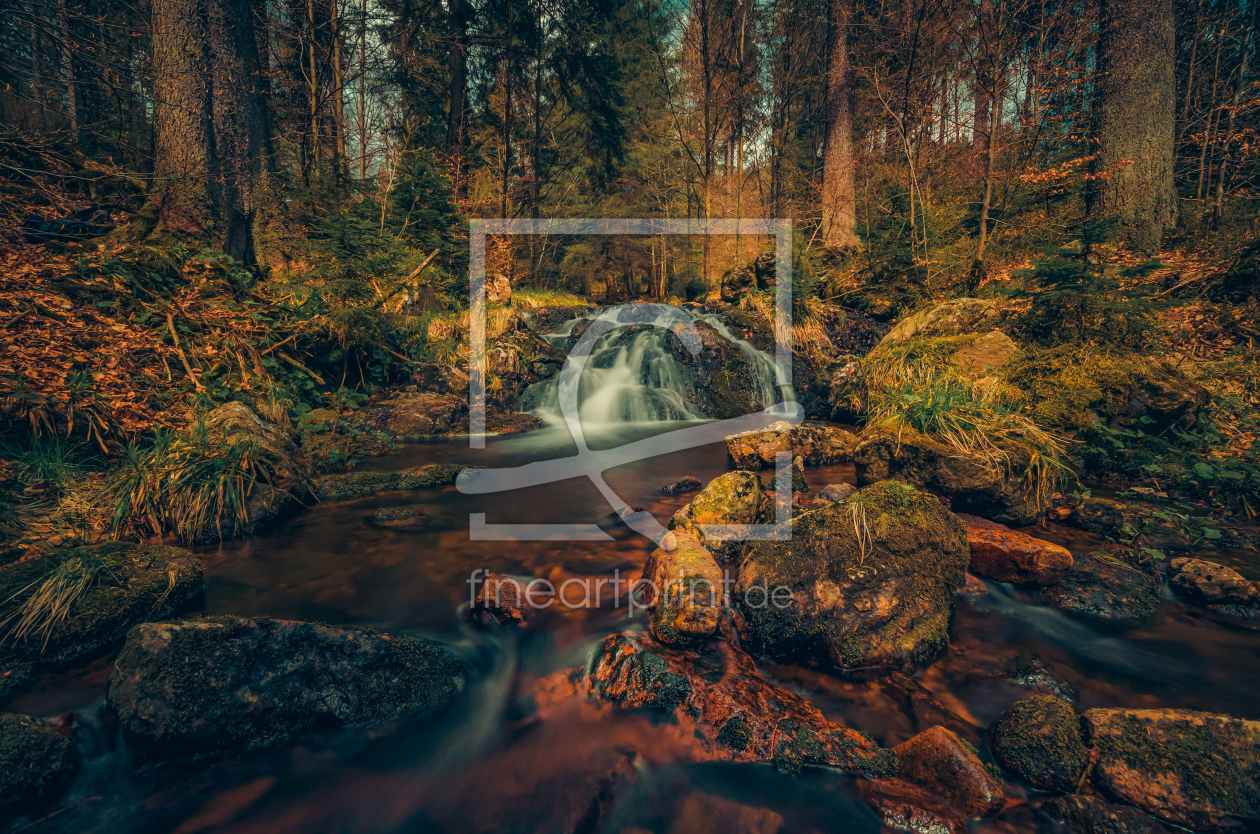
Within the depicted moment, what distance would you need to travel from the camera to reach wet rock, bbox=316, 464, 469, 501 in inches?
217

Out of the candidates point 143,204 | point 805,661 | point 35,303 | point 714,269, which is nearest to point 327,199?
point 143,204

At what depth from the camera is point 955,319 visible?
7379 mm

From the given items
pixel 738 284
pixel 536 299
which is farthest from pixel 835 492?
pixel 536 299

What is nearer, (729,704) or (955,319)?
Result: (729,704)

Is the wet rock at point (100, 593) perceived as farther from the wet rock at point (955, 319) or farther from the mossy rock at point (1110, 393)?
the wet rock at point (955, 319)

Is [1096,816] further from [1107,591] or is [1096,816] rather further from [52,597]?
[52,597]

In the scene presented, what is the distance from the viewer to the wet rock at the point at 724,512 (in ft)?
12.7

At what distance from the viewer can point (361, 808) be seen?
222cm

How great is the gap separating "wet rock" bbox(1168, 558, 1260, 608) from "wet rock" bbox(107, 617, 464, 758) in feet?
16.5

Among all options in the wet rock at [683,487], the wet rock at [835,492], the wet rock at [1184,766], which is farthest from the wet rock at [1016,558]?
the wet rock at [683,487]

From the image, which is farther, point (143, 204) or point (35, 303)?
point (143, 204)

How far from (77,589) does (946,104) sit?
56.2ft

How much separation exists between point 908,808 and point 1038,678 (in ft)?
4.70

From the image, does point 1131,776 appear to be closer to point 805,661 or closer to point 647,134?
point 805,661
